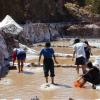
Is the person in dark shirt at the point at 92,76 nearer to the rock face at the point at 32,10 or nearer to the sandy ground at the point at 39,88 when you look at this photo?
the sandy ground at the point at 39,88

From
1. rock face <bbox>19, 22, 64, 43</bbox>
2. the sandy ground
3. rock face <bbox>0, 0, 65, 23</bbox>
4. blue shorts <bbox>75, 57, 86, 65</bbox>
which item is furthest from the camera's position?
rock face <bbox>0, 0, 65, 23</bbox>

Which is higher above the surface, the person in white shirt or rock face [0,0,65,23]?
rock face [0,0,65,23]

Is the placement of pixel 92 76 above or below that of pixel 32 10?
below

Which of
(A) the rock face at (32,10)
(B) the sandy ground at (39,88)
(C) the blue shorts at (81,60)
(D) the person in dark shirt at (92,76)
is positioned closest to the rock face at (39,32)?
(A) the rock face at (32,10)

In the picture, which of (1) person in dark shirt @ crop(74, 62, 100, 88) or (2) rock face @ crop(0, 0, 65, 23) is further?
(2) rock face @ crop(0, 0, 65, 23)

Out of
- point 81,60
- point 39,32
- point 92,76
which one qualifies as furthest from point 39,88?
point 39,32

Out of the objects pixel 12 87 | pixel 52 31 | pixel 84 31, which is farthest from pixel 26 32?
pixel 12 87

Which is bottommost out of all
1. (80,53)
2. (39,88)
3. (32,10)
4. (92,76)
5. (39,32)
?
(39,88)

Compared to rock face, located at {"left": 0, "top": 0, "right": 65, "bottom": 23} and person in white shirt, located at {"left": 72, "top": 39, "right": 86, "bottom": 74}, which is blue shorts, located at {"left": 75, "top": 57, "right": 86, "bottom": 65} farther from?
rock face, located at {"left": 0, "top": 0, "right": 65, "bottom": 23}

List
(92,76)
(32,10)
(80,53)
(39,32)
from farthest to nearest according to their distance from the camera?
(32,10)
(39,32)
(80,53)
(92,76)

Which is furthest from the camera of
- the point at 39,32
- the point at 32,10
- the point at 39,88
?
the point at 32,10

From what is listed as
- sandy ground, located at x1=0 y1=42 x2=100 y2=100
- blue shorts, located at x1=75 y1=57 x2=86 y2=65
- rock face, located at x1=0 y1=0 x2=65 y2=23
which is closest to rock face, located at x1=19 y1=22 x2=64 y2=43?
rock face, located at x1=0 y1=0 x2=65 y2=23

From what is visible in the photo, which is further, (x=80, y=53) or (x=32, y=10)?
(x=32, y=10)

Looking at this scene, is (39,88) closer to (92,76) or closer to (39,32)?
(92,76)
